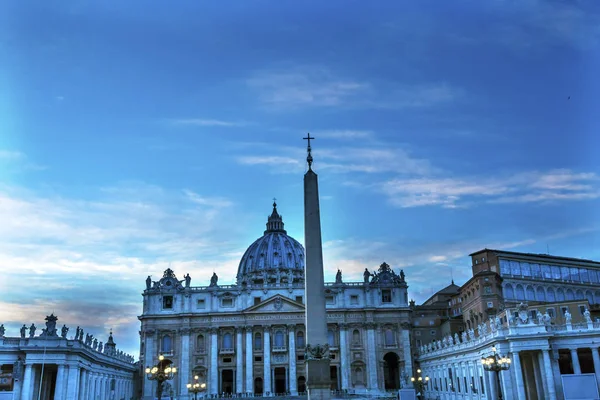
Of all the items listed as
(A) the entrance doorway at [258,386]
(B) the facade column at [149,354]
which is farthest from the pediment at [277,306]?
(B) the facade column at [149,354]

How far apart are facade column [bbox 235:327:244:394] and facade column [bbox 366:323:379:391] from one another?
57.8 feet

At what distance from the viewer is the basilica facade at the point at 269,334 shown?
82.7 meters

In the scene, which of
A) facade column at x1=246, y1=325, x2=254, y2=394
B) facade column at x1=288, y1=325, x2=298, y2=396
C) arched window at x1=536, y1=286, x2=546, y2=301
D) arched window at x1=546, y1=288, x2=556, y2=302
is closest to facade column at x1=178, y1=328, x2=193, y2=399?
facade column at x1=246, y1=325, x2=254, y2=394

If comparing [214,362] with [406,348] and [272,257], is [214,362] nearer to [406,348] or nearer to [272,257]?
[406,348]

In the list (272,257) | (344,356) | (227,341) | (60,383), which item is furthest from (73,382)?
(272,257)

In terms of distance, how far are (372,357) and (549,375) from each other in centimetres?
4482

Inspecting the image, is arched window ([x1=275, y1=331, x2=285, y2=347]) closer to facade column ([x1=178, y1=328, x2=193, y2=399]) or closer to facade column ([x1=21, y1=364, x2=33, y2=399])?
facade column ([x1=178, y1=328, x2=193, y2=399])

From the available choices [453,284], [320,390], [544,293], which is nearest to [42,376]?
[320,390]

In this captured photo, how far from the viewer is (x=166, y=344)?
278 ft

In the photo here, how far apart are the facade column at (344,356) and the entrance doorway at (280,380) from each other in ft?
28.0

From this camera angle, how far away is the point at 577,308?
57.5 m

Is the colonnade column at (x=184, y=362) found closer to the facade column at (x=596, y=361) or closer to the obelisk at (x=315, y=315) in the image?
the facade column at (x=596, y=361)

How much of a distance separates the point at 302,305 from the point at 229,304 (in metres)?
10.9

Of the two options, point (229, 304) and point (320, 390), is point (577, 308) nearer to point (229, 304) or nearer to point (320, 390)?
point (320, 390)
